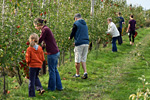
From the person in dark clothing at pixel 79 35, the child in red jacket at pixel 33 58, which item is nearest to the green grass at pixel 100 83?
the child in red jacket at pixel 33 58

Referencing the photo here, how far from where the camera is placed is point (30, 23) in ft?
26.7

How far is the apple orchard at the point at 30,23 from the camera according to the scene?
20.9 feet

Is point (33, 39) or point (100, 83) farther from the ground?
point (33, 39)

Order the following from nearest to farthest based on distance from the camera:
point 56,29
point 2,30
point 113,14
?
point 2,30, point 56,29, point 113,14

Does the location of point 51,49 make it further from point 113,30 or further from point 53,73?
point 113,30

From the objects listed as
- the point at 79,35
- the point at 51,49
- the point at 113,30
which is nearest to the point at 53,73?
the point at 51,49

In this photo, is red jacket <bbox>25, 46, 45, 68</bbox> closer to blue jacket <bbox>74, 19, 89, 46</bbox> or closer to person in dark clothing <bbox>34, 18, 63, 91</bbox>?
person in dark clothing <bbox>34, 18, 63, 91</bbox>

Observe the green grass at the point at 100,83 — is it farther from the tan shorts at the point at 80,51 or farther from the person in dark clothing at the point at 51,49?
the tan shorts at the point at 80,51

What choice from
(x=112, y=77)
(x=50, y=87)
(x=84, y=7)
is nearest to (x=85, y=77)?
(x=112, y=77)

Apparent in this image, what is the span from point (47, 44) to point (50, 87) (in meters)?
1.28

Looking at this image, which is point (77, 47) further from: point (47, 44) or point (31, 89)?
point (31, 89)

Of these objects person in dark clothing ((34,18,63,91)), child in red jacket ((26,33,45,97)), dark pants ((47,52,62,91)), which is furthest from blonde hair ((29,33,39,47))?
dark pants ((47,52,62,91))

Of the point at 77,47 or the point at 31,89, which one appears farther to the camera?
the point at 77,47

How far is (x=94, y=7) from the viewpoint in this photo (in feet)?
48.6
